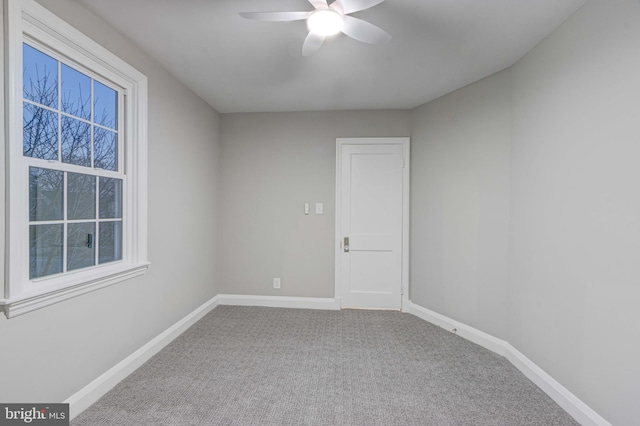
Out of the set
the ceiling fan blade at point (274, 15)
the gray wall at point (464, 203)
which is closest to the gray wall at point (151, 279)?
the ceiling fan blade at point (274, 15)

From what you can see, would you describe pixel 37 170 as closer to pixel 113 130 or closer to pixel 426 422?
pixel 113 130

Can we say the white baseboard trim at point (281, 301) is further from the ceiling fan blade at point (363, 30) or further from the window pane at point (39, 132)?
the ceiling fan blade at point (363, 30)

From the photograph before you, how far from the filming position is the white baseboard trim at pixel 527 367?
5.62 feet

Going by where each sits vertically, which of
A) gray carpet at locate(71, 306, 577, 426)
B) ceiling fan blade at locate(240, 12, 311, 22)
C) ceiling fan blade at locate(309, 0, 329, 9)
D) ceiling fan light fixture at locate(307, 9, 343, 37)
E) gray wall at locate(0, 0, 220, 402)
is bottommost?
gray carpet at locate(71, 306, 577, 426)

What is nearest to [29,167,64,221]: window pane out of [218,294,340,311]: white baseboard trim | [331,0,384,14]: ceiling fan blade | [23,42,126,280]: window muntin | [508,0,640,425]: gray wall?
[23,42,126,280]: window muntin

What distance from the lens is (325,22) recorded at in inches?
66.1

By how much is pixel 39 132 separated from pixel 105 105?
0.57m

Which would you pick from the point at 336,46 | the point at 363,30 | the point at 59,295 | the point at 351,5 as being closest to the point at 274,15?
the point at 351,5

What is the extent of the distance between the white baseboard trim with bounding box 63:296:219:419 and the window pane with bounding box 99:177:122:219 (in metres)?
1.07

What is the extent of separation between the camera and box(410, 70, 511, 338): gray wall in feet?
8.42

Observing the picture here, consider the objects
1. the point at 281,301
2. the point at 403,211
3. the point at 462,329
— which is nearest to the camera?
the point at 462,329

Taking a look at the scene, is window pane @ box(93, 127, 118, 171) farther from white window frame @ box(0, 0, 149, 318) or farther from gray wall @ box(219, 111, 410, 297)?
gray wall @ box(219, 111, 410, 297)

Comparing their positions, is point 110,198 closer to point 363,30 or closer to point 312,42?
point 312,42

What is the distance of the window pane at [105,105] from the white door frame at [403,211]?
2256mm
